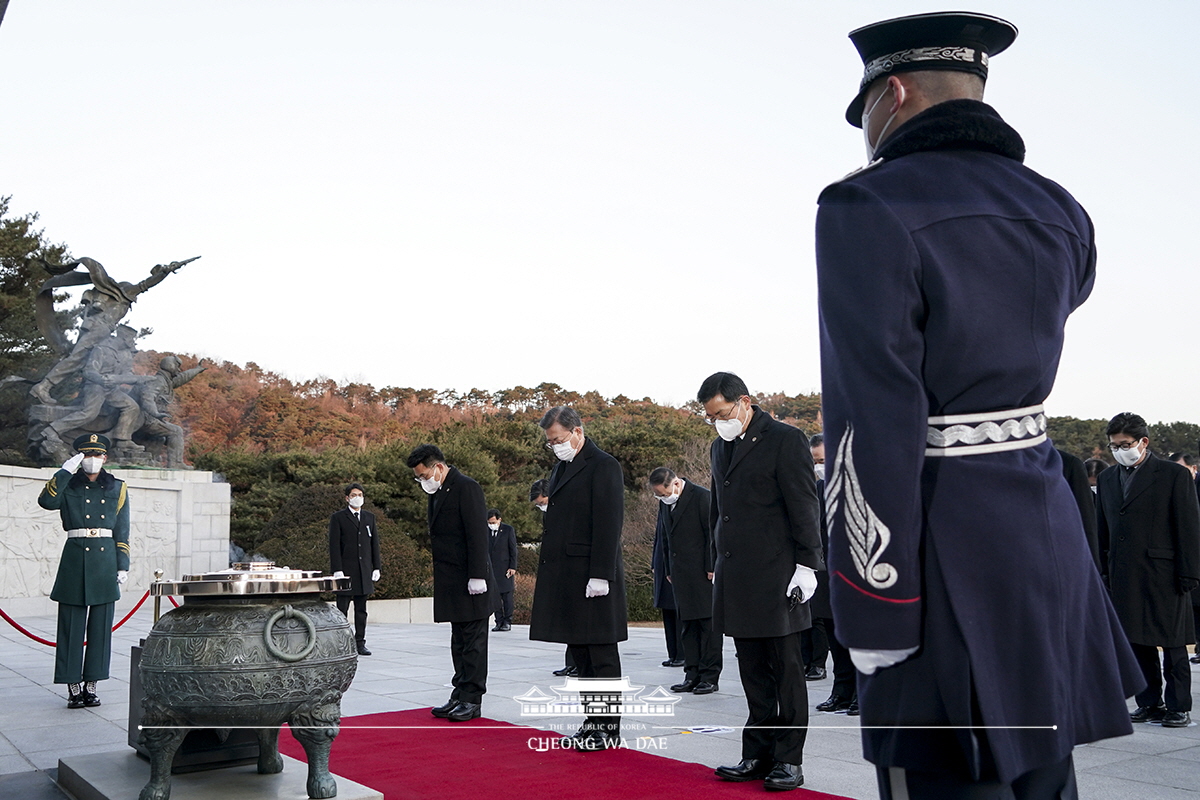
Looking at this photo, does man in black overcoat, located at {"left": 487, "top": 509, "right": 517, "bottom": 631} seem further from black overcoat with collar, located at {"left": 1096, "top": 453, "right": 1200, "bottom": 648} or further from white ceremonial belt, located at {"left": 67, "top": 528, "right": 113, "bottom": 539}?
black overcoat with collar, located at {"left": 1096, "top": 453, "right": 1200, "bottom": 648}

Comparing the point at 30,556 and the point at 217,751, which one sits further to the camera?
the point at 30,556

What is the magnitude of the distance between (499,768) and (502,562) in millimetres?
8826

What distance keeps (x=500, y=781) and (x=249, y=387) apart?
33052 millimetres

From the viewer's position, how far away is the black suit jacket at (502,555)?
44.2ft

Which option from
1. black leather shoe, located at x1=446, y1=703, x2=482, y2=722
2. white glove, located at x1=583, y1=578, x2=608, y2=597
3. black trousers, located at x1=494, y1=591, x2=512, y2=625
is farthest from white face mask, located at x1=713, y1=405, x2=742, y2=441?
black trousers, located at x1=494, y1=591, x2=512, y2=625

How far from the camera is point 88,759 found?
4785mm

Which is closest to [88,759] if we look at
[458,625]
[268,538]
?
[458,625]

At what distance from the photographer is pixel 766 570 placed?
477cm

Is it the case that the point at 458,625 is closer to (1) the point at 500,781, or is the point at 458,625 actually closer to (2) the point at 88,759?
(1) the point at 500,781

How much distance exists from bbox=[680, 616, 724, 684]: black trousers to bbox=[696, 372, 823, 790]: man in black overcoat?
9.87ft

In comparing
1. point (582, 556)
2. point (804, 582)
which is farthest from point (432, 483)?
point (804, 582)

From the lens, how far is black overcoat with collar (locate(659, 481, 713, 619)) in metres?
8.24

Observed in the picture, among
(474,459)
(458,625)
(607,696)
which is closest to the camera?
(607,696)

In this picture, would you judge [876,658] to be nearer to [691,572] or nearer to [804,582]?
[804,582]
